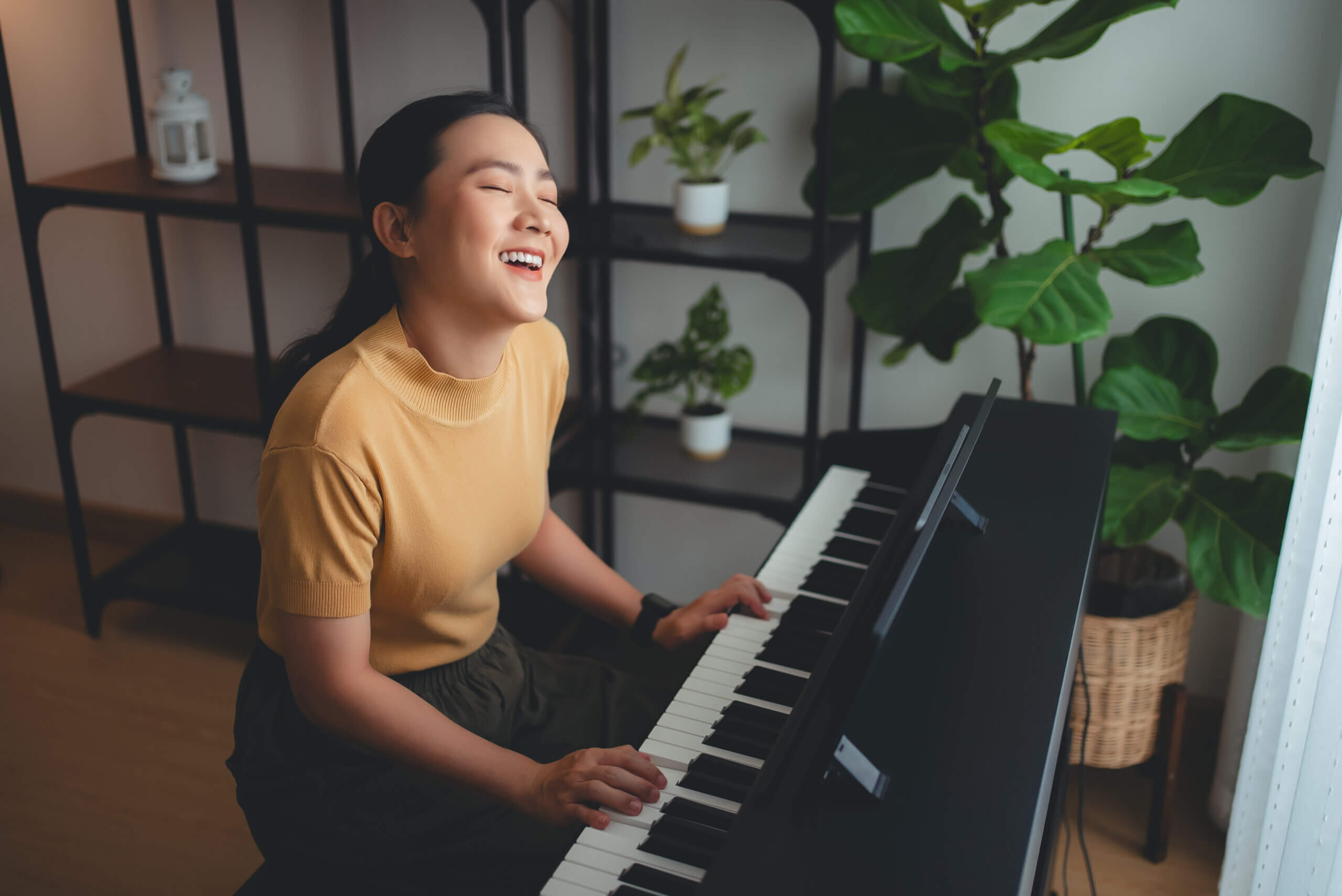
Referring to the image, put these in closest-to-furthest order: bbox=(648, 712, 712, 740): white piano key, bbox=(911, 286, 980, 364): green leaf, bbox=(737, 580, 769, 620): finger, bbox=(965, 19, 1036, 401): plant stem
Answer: bbox=(648, 712, 712, 740): white piano key
bbox=(737, 580, 769, 620): finger
bbox=(965, 19, 1036, 401): plant stem
bbox=(911, 286, 980, 364): green leaf

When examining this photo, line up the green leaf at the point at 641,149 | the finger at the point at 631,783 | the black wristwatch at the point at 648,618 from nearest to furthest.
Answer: the finger at the point at 631,783, the black wristwatch at the point at 648,618, the green leaf at the point at 641,149

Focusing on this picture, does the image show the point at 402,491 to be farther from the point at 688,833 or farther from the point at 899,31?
the point at 899,31

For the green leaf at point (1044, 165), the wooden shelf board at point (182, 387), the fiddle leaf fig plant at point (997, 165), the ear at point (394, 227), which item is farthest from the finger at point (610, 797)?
the wooden shelf board at point (182, 387)

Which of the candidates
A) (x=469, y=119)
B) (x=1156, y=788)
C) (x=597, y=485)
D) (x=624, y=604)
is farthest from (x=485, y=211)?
(x=1156, y=788)

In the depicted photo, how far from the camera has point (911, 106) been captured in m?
1.93

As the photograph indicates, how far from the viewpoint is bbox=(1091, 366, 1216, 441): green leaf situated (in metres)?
1.81

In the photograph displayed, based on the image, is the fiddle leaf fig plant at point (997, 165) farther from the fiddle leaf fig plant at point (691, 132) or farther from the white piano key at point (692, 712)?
the white piano key at point (692, 712)

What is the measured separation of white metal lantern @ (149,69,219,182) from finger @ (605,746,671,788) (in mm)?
1844

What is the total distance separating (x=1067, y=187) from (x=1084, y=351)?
2.25 ft

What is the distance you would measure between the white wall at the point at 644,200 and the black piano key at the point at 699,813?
1.43 m

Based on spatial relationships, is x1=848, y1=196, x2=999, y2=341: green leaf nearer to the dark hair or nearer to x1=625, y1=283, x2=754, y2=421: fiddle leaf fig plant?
x1=625, y1=283, x2=754, y2=421: fiddle leaf fig plant

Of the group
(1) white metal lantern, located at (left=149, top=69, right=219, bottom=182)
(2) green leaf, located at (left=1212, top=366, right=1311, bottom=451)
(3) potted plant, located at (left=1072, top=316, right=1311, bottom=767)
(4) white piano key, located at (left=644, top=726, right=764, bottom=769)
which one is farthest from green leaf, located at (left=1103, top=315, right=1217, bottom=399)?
(1) white metal lantern, located at (left=149, top=69, right=219, bottom=182)

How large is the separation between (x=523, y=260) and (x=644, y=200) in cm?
120

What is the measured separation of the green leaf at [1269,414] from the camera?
1.73 meters
